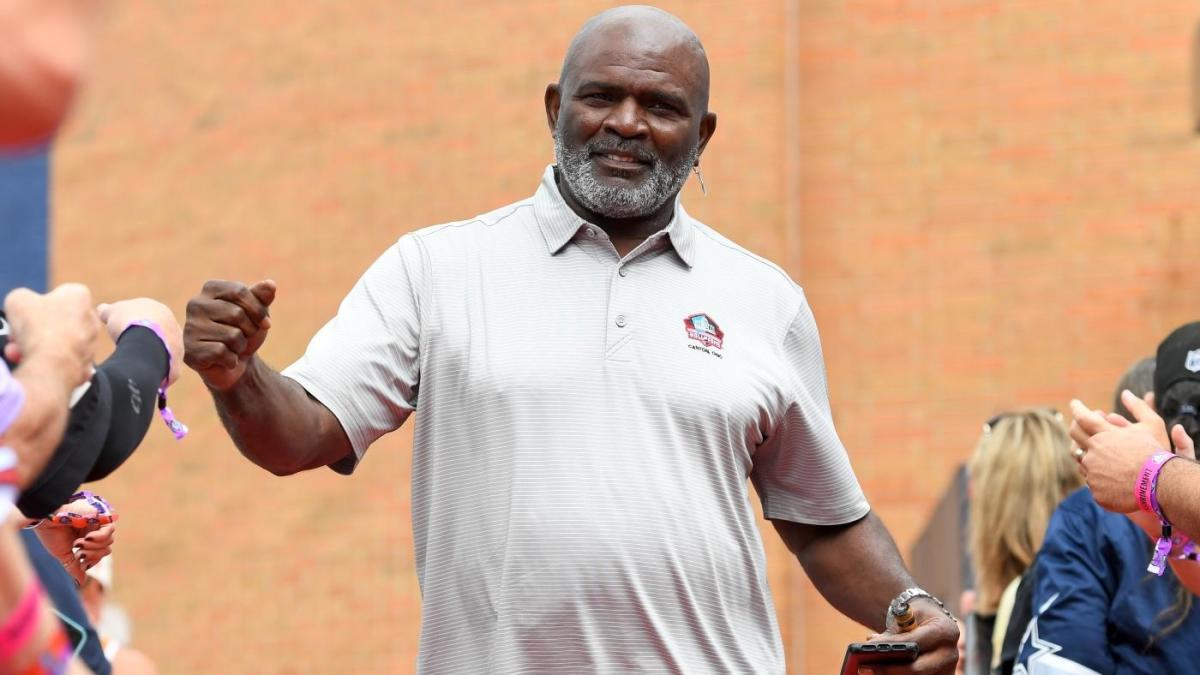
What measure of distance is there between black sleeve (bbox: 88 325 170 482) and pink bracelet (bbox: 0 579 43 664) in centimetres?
88

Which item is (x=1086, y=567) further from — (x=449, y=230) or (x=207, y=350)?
(x=207, y=350)

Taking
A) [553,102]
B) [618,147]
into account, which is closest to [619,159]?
[618,147]

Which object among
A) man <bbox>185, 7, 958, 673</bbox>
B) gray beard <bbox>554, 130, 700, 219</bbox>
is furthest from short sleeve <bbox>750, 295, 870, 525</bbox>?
gray beard <bbox>554, 130, 700, 219</bbox>

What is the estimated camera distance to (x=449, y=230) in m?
4.29

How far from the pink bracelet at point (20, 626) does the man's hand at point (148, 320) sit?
1.13m

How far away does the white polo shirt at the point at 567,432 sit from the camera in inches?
151

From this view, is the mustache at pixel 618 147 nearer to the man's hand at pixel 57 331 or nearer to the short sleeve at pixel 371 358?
the short sleeve at pixel 371 358

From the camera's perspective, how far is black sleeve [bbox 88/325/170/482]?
3.06 m

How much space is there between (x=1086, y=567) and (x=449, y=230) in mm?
2246

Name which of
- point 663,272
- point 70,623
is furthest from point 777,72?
point 70,623

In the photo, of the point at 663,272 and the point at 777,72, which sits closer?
the point at 663,272

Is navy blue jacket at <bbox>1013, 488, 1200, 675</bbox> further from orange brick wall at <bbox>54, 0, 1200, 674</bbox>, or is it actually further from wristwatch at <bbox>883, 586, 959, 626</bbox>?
orange brick wall at <bbox>54, 0, 1200, 674</bbox>

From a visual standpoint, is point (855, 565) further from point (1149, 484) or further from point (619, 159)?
point (619, 159)

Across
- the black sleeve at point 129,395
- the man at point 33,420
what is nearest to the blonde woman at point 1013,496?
the black sleeve at point 129,395
